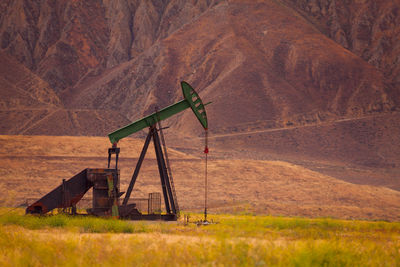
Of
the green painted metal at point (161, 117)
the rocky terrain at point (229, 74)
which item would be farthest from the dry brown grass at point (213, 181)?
the rocky terrain at point (229, 74)

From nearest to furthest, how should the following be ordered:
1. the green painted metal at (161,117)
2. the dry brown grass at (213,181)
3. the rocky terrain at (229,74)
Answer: the green painted metal at (161,117), the dry brown grass at (213,181), the rocky terrain at (229,74)

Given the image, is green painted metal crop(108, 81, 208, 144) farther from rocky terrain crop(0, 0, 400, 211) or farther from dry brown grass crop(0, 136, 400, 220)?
rocky terrain crop(0, 0, 400, 211)

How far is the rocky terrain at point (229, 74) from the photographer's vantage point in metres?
72.6

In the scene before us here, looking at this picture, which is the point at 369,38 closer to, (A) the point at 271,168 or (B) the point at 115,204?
(A) the point at 271,168

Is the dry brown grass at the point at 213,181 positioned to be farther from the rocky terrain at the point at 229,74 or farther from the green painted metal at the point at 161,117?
the rocky terrain at the point at 229,74

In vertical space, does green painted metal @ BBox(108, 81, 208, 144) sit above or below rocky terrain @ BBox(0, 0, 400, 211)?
below

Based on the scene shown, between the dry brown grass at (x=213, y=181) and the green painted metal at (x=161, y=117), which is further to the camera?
the dry brown grass at (x=213, y=181)

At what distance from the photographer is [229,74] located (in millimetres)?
89000

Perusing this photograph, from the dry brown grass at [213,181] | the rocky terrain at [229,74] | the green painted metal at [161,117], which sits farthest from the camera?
the rocky terrain at [229,74]

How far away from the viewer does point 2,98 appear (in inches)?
2916

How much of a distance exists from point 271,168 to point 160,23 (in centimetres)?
8495

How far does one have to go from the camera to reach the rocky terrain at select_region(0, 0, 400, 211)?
72562mm

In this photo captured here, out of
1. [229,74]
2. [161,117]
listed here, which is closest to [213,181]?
[161,117]

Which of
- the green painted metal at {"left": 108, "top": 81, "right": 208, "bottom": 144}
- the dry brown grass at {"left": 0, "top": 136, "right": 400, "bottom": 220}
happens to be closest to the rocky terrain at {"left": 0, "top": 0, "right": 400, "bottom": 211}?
the dry brown grass at {"left": 0, "top": 136, "right": 400, "bottom": 220}
